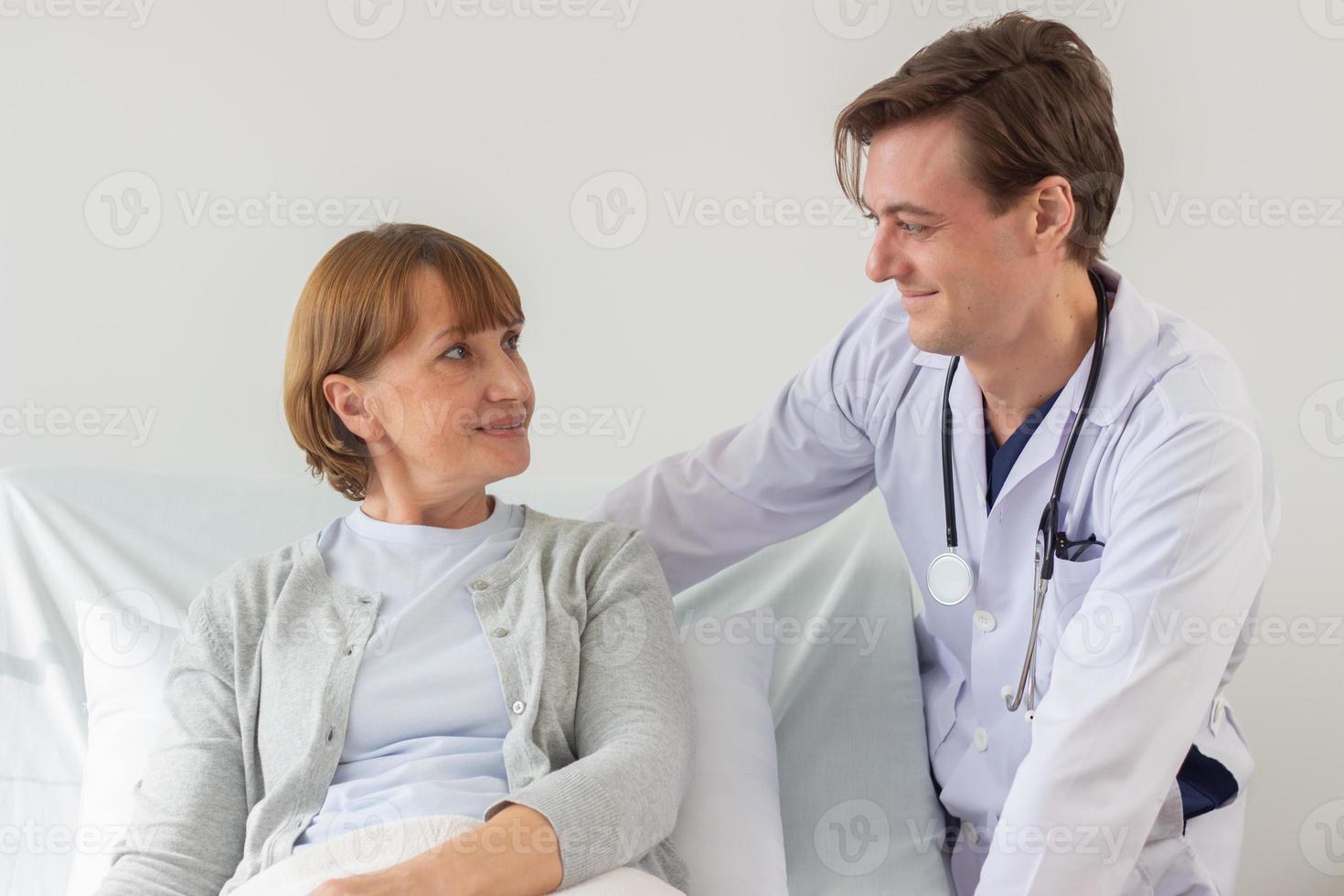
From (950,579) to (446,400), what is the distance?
71 cm

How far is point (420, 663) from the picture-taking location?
1.50 meters

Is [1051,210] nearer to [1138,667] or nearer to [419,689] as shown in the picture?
[1138,667]

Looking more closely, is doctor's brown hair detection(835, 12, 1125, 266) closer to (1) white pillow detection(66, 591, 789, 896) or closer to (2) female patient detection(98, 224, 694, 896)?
(2) female patient detection(98, 224, 694, 896)

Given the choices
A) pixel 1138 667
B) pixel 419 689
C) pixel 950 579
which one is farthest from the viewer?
pixel 950 579

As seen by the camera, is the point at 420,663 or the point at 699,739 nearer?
the point at 420,663

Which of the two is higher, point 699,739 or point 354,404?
point 354,404

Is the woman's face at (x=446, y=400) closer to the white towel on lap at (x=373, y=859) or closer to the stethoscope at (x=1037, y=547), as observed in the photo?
the white towel on lap at (x=373, y=859)

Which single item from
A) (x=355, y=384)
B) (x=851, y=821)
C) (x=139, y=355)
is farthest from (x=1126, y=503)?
(x=139, y=355)

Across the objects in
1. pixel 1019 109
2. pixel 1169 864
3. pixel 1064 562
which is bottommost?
pixel 1169 864

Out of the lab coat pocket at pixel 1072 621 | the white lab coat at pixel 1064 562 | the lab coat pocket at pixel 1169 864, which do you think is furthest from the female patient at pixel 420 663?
the lab coat pocket at pixel 1169 864

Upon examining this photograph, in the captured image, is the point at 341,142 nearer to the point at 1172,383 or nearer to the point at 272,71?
the point at 272,71

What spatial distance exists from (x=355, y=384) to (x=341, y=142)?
104 centimetres

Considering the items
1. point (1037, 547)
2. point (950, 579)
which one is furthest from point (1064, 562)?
point (950, 579)

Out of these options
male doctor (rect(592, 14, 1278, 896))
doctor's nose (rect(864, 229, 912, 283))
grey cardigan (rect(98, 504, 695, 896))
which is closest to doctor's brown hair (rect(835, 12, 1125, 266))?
male doctor (rect(592, 14, 1278, 896))
